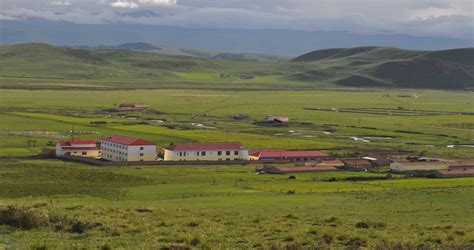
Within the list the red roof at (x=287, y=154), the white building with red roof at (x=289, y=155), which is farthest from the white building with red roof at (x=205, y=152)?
the red roof at (x=287, y=154)

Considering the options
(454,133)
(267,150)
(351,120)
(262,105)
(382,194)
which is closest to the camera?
(382,194)

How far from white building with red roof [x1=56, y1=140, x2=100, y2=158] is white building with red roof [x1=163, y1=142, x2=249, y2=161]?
6.91 m

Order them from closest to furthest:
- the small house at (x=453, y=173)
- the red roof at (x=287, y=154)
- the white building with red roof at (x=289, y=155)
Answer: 1. the small house at (x=453, y=173)
2. the white building with red roof at (x=289, y=155)
3. the red roof at (x=287, y=154)

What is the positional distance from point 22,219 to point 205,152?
46.4 meters

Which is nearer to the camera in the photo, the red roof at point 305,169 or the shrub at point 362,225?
the shrub at point 362,225

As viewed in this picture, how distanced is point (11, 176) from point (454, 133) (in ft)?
212

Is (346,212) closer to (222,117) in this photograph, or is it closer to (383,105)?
(222,117)

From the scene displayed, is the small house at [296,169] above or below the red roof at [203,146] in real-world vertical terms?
below

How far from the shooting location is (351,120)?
114750mm

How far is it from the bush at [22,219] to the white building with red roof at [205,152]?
43874 millimetres

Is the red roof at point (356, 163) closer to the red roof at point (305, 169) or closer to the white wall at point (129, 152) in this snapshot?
the red roof at point (305, 169)

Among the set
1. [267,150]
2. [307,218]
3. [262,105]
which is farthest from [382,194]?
[262,105]

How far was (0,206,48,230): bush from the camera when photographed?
21.0 m

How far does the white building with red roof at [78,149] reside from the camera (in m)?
66.4
